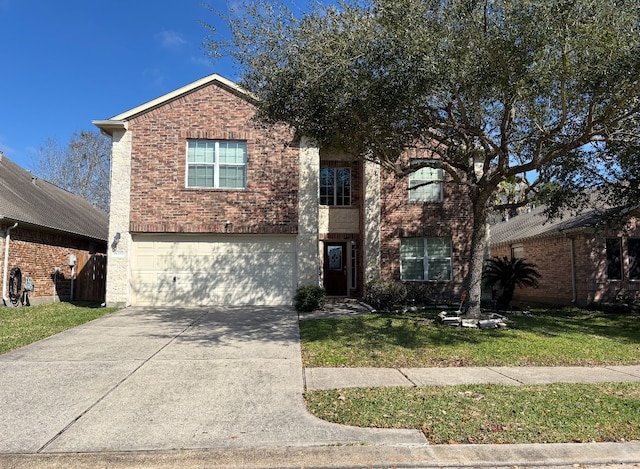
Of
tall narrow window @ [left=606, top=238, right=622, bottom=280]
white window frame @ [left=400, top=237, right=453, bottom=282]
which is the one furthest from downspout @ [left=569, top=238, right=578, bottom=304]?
white window frame @ [left=400, top=237, right=453, bottom=282]

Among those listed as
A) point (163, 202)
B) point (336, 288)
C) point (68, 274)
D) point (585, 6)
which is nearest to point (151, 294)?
point (163, 202)

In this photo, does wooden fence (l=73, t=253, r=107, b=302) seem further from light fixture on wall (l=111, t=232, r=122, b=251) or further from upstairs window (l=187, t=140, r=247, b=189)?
upstairs window (l=187, t=140, r=247, b=189)

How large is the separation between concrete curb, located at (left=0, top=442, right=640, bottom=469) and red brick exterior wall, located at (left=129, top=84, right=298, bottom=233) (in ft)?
34.9

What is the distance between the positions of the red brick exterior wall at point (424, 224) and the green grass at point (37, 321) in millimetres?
8726

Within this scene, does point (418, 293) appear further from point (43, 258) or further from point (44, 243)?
point (44, 243)

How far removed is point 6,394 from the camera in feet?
18.7

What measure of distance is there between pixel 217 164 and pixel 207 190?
35.1 inches

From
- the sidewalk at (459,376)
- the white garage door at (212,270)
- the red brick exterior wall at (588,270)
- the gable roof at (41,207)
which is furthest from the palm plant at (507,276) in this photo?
the gable roof at (41,207)

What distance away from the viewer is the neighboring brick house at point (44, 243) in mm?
14148

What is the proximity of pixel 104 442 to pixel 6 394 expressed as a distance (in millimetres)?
2298

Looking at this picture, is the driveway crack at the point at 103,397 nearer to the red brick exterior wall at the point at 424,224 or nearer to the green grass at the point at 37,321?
the green grass at the point at 37,321

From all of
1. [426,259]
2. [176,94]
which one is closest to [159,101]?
[176,94]

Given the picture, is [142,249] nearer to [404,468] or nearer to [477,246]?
[477,246]

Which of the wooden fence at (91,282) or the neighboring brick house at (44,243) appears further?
the wooden fence at (91,282)
